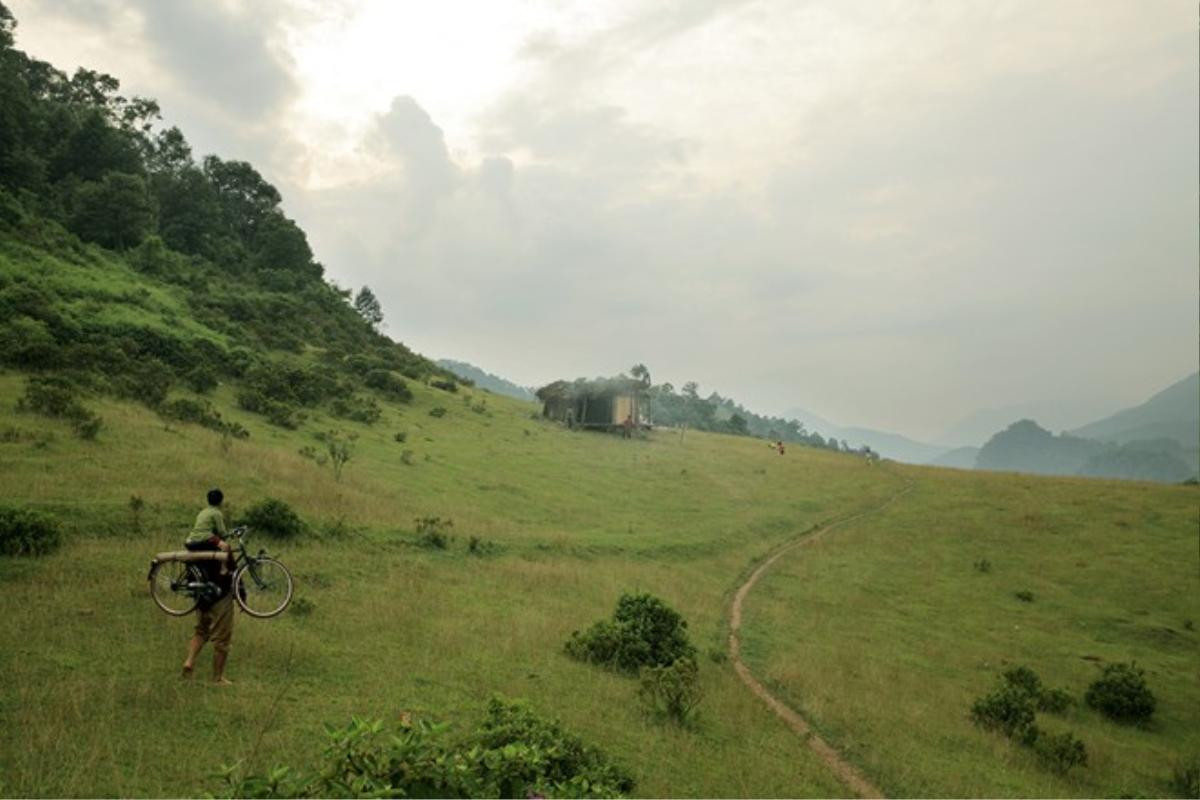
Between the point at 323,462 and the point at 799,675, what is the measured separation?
75.0 feet

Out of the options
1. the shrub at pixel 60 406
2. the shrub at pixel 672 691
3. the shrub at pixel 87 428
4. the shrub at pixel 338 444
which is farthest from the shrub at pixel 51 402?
the shrub at pixel 672 691

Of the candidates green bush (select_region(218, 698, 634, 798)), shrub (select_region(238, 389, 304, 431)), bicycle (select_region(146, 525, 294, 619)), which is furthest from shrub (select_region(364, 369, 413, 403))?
green bush (select_region(218, 698, 634, 798))

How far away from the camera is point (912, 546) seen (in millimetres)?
39125

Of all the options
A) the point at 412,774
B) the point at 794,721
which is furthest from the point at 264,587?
the point at 794,721

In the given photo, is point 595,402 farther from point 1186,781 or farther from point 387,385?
point 1186,781

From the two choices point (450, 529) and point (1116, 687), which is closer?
point (1116, 687)

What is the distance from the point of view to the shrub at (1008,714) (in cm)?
1730

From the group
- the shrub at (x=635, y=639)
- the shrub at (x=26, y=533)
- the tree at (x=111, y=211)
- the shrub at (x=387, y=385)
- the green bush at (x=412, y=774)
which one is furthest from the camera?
the tree at (x=111, y=211)

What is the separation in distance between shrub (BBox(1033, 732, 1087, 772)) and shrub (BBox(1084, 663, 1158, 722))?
18.3ft

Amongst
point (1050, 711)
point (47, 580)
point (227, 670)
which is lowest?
point (1050, 711)

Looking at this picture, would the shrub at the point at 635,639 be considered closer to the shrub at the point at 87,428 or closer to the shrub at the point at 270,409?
the shrub at the point at 87,428

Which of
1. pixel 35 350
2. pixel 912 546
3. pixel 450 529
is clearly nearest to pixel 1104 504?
pixel 912 546

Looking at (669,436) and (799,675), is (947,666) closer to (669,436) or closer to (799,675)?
(799,675)

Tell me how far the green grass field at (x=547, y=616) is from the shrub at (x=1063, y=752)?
34 cm
